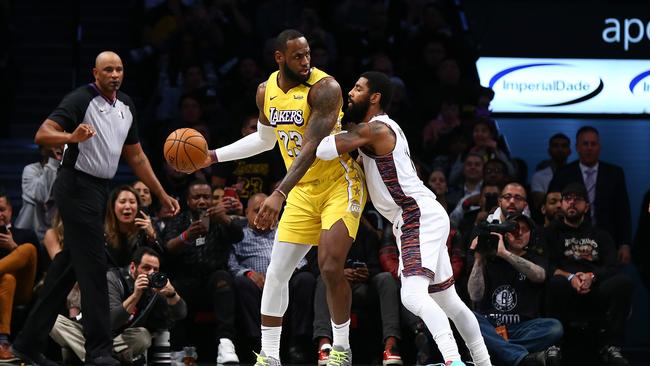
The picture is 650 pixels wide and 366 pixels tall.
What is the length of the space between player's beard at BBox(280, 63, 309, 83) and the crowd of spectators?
2296 millimetres

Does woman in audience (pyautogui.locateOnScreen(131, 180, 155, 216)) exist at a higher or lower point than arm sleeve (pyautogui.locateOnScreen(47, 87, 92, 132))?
lower

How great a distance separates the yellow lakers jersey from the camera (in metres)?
7.70

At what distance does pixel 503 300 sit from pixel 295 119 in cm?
294

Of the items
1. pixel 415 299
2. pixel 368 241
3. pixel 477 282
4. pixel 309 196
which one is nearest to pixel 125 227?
pixel 368 241

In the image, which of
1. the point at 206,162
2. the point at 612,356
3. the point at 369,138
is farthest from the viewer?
the point at 612,356

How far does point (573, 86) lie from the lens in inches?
491

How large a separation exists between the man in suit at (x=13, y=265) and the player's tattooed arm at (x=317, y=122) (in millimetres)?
3322

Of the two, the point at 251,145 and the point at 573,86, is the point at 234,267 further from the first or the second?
the point at 573,86

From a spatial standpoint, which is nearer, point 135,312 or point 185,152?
point 185,152

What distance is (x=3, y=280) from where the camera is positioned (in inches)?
381

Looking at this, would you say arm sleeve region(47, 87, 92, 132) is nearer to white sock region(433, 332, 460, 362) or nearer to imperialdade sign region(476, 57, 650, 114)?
white sock region(433, 332, 460, 362)

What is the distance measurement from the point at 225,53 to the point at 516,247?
15.9 ft

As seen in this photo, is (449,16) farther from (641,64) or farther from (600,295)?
(600,295)

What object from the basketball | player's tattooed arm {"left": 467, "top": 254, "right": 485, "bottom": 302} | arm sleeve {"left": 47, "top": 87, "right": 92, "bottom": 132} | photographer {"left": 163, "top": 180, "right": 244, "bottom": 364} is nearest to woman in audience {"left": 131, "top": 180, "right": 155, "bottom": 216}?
photographer {"left": 163, "top": 180, "right": 244, "bottom": 364}
